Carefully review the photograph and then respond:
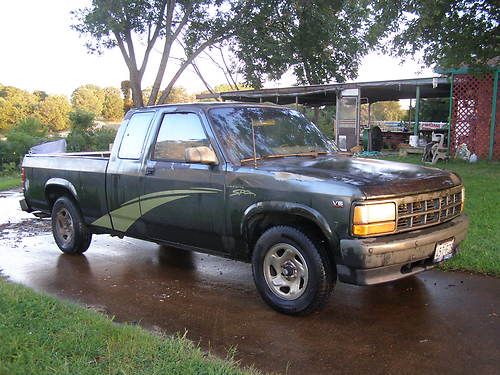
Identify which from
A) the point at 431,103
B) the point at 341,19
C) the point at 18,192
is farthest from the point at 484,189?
the point at 431,103

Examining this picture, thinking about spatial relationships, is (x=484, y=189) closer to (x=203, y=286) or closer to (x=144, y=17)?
(x=203, y=286)

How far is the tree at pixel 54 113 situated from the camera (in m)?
40.5

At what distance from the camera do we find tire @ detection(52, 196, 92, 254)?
265 inches

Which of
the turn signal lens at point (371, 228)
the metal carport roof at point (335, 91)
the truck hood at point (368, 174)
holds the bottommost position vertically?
the turn signal lens at point (371, 228)

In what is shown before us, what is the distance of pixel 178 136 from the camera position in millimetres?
5516

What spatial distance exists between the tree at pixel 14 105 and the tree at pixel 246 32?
68.8 ft

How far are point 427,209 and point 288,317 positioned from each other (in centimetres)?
153

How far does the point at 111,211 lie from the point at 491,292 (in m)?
4.24

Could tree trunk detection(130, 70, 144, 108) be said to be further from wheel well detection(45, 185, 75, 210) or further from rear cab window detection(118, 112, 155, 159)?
rear cab window detection(118, 112, 155, 159)

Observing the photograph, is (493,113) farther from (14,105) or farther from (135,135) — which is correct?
(14,105)

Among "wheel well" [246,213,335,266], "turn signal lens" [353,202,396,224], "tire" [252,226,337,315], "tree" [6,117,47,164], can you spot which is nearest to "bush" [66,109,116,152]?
"tree" [6,117,47,164]

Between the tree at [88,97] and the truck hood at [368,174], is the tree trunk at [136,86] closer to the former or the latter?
the truck hood at [368,174]

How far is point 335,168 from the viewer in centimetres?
468

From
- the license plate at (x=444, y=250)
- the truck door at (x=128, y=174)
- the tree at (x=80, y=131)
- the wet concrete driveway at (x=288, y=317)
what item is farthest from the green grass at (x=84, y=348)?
the tree at (x=80, y=131)
